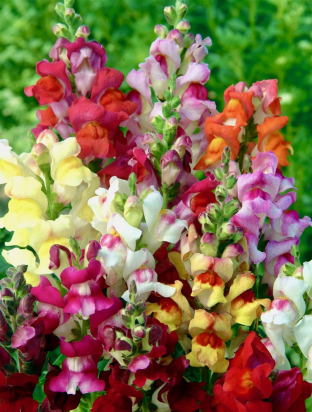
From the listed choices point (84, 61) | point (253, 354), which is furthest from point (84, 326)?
point (84, 61)

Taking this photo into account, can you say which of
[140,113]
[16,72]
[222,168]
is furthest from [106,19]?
[222,168]

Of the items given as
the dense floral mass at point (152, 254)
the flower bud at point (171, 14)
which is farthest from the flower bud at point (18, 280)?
the flower bud at point (171, 14)

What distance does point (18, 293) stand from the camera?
1.71ft

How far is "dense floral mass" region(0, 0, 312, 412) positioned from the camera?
0.53 metres

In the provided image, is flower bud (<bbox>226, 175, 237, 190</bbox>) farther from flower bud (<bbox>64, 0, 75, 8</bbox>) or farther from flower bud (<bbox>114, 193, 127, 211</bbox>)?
flower bud (<bbox>64, 0, 75, 8</bbox>)

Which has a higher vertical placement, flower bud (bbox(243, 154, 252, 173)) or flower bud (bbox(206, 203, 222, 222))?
flower bud (bbox(206, 203, 222, 222))

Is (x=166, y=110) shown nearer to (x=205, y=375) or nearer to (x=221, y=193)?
(x=221, y=193)

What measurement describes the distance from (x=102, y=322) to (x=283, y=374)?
152 millimetres

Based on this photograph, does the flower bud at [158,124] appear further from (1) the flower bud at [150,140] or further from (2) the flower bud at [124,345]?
(2) the flower bud at [124,345]

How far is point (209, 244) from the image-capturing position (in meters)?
0.55

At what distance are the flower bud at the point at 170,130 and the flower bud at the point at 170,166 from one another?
2 cm

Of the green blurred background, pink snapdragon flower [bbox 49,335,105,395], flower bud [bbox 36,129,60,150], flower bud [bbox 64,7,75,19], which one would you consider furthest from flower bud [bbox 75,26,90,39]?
the green blurred background

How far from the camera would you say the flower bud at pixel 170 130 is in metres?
0.59

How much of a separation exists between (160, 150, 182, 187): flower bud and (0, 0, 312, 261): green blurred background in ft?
3.95
